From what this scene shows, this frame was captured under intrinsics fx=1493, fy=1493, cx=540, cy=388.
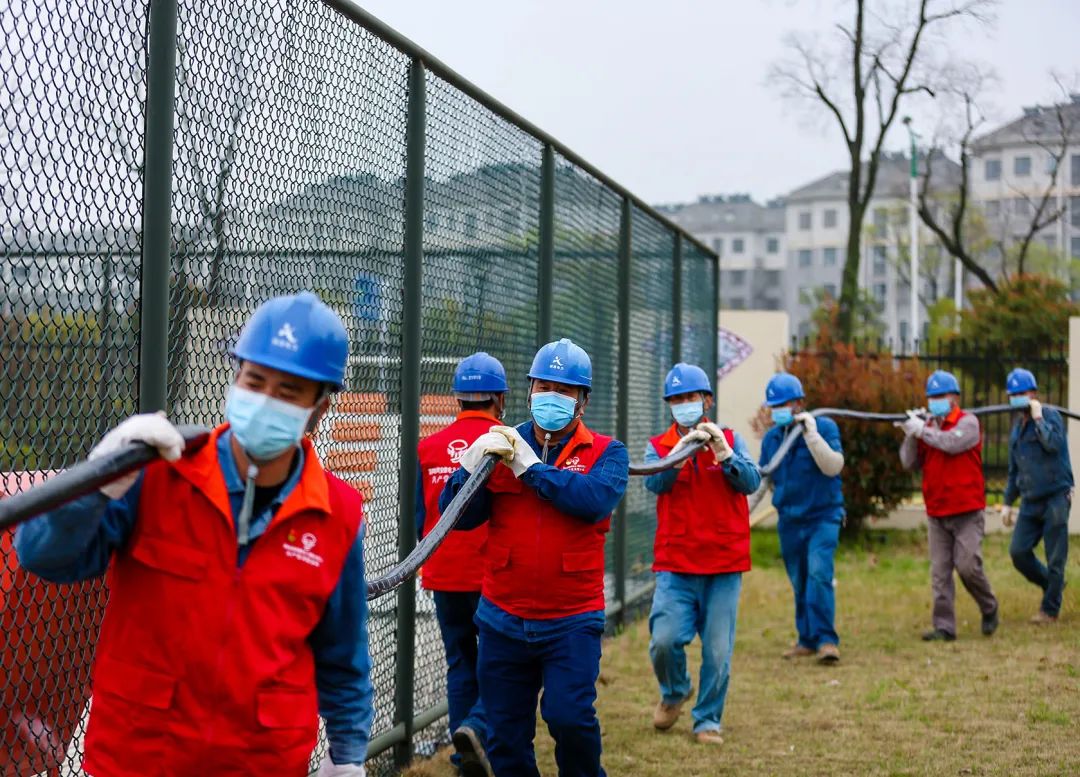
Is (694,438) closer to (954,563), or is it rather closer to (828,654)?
(828,654)

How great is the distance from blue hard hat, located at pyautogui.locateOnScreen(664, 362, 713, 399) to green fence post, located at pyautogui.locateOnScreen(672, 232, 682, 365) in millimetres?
5396

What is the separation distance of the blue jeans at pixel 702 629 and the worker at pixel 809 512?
2.74 meters

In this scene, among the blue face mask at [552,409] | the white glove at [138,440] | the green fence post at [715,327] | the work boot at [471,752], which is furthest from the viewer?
the green fence post at [715,327]

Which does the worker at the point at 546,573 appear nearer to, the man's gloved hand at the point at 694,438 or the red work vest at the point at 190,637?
the man's gloved hand at the point at 694,438

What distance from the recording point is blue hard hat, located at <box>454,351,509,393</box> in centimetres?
689

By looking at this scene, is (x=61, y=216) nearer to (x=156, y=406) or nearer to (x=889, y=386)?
(x=156, y=406)

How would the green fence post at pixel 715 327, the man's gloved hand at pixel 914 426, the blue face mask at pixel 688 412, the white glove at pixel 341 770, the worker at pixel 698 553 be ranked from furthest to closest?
the green fence post at pixel 715 327, the man's gloved hand at pixel 914 426, the blue face mask at pixel 688 412, the worker at pixel 698 553, the white glove at pixel 341 770

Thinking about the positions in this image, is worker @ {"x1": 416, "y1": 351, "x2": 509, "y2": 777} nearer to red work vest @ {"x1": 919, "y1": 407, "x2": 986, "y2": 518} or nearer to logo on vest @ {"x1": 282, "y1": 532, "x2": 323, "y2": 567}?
logo on vest @ {"x1": 282, "y1": 532, "x2": 323, "y2": 567}

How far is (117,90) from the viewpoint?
13.4 ft

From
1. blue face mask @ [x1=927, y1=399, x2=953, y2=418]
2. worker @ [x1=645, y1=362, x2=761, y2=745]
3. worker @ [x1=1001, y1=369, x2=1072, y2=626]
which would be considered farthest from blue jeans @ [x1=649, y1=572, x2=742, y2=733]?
worker @ [x1=1001, y1=369, x2=1072, y2=626]

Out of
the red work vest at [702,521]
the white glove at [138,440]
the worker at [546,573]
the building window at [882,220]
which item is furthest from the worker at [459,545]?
the building window at [882,220]

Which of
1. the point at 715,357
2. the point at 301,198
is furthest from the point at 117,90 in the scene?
the point at 715,357

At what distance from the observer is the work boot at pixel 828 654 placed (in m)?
10.5

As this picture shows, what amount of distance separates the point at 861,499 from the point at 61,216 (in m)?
14.2
